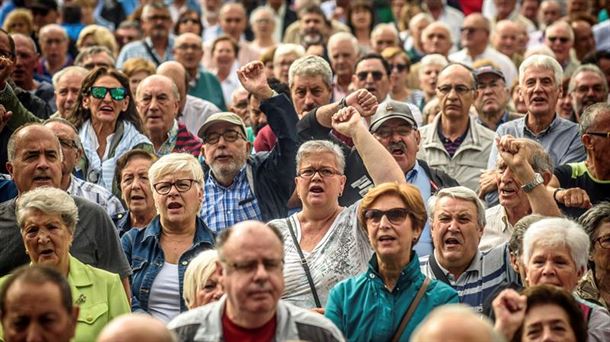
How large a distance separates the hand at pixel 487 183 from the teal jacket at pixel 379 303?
242 centimetres

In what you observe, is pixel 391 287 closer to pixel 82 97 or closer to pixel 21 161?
pixel 21 161

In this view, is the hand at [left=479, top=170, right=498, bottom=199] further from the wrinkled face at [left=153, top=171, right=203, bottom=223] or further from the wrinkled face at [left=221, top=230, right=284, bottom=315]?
the wrinkled face at [left=221, top=230, right=284, bottom=315]

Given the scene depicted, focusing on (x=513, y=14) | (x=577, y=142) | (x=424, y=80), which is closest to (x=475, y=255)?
(x=577, y=142)

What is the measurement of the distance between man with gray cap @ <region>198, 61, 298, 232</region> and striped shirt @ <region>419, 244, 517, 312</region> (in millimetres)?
1545

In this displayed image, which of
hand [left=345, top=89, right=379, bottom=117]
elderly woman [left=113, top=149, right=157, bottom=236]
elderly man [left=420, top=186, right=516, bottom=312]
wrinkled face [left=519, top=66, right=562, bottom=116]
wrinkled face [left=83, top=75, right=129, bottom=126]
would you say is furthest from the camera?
wrinkled face [left=519, top=66, right=562, bottom=116]

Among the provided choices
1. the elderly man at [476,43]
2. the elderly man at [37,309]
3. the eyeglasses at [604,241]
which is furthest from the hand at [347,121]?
the elderly man at [476,43]

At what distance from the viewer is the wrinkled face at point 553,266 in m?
8.34

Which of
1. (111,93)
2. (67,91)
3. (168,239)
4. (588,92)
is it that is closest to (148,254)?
(168,239)

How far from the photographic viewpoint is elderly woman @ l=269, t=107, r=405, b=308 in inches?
355

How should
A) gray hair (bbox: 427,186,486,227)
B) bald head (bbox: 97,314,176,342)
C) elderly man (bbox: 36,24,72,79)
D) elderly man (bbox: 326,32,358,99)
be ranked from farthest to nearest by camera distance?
1. elderly man (bbox: 36,24,72,79)
2. elderly man (bbox: 326,32,358,99)
3. gray hair (bbox: 427,186,486,227)
4. bald head (bbox: 97,314,176,342)

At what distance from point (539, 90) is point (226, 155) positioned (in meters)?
2.63

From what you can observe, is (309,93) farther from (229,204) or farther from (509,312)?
(509,312)

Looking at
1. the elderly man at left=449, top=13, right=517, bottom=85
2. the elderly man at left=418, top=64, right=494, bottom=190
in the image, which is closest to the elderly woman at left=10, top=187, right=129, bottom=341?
the elderly man at left=418, top=64, right=494, bottom=190

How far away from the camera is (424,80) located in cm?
1431
